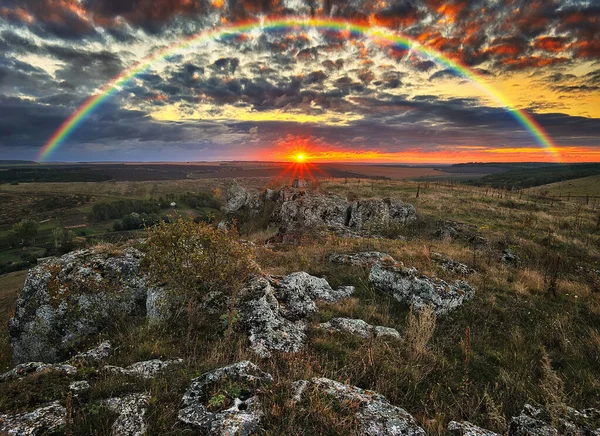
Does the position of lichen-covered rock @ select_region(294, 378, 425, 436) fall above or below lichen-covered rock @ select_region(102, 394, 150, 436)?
below

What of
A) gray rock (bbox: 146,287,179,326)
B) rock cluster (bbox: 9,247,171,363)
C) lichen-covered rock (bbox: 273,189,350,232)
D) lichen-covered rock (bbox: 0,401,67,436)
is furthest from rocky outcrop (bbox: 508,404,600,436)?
lichen-covered rock (bbox: 273,189,350,232)

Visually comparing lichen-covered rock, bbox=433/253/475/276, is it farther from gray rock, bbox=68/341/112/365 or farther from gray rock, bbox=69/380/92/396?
gray rock, bbox=69/380/92/396

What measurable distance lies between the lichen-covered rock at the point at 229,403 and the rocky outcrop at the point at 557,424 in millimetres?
3723

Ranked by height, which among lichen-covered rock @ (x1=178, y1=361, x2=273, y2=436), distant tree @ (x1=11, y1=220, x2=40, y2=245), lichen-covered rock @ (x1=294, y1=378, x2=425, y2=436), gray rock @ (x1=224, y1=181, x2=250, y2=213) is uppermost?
lichen-covered rock @ (x1=178, y1=361, x2=273, y2=436)

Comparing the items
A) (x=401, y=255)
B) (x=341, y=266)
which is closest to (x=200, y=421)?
(x=341, y=266)

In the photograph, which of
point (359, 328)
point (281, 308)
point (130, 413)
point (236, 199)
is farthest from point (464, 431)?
point (236, 199)

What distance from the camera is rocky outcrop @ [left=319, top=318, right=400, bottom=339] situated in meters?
7.00

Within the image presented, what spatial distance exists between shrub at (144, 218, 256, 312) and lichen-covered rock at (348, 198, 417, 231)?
669 inches

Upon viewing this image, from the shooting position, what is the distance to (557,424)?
3.86 meters

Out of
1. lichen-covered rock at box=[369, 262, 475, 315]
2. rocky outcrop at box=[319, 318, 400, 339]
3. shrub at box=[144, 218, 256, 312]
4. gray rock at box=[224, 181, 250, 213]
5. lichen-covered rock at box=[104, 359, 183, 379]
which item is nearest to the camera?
lichen-covered rock at box=[104, 359, 183, 379]

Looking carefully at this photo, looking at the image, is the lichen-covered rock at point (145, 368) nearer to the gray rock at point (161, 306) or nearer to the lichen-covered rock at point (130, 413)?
the lichen-covered rock at point (130, 413)

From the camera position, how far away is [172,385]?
15.0ft

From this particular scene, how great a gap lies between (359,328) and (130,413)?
17.3ft

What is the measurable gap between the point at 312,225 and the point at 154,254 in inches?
687
